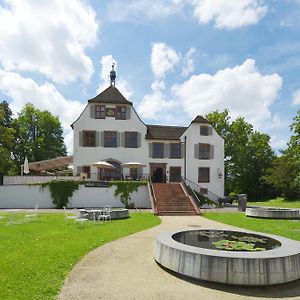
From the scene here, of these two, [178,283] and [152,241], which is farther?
[152,241]

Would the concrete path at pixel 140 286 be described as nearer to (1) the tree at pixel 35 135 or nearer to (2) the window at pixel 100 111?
(2) the window at pixel 100 111

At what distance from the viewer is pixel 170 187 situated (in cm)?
3002

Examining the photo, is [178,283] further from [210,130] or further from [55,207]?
[210,130]

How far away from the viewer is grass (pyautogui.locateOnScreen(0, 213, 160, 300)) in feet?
23.0

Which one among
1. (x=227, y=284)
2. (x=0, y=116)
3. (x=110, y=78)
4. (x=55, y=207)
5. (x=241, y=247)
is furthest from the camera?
(x=110, y=78)

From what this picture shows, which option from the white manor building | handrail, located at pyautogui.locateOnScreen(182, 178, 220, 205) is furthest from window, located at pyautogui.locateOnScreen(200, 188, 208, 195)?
handrail, located at pyautogui.locateOnScreen(182, 178, 220, 205)

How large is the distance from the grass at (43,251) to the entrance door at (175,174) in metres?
18.4

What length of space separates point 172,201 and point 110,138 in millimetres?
11315

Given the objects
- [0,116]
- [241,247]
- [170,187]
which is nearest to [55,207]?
[170,187]

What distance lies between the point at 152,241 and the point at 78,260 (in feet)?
12.6

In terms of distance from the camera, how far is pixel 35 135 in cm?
5384

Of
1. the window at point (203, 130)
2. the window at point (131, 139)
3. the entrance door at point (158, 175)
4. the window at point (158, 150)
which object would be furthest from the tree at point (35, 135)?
the window at point (203, 130)

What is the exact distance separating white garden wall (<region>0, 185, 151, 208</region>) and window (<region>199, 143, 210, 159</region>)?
10240mm

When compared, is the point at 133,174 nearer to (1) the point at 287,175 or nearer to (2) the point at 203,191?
(2) the point at 203,191
